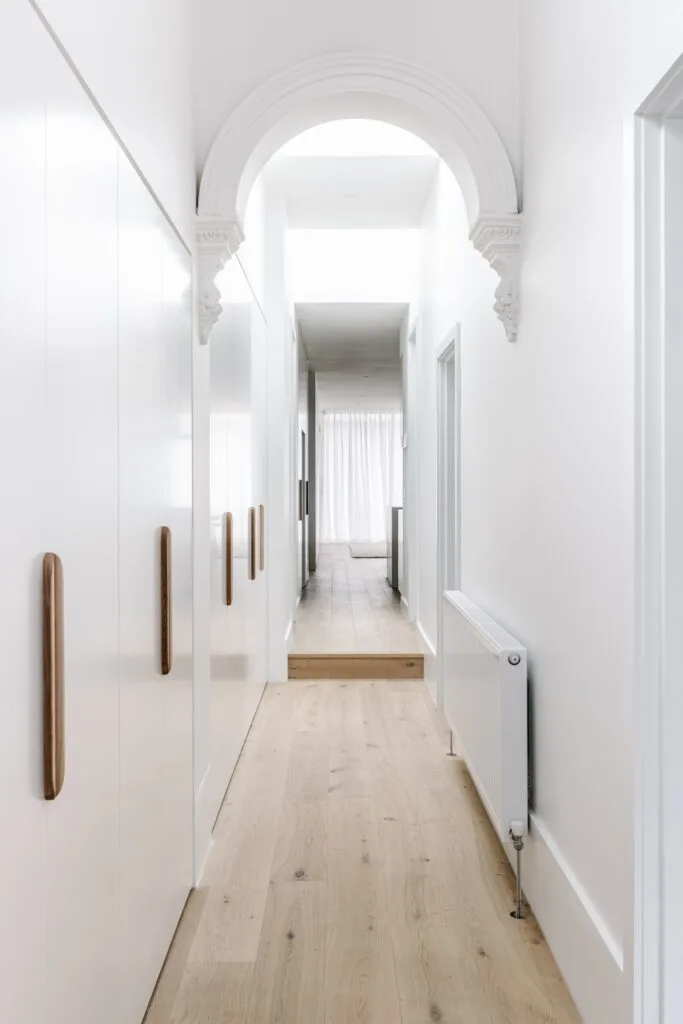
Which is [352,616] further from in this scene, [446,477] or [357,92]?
[357,92]

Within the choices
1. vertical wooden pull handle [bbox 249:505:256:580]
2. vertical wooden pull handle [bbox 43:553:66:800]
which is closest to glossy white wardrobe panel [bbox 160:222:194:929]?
vertical wooden pull handle [bbox 43:553:66:800]

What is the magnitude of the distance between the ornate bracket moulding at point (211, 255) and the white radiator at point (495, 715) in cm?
138

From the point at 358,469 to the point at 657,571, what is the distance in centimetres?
1482

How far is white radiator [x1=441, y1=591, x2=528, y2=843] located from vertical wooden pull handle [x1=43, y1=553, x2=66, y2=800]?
5.00 ft

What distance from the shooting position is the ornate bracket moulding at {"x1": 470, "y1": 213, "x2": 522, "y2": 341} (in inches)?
102

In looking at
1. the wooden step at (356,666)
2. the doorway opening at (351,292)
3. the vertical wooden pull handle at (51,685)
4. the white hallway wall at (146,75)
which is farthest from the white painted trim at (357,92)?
the wooden step at (356,666)

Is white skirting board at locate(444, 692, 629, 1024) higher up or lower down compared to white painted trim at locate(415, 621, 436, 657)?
lower down

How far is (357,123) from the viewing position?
4504mm

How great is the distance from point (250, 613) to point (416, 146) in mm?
2641

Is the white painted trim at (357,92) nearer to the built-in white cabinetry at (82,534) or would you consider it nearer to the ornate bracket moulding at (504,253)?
the ornate bracket moulding at (504,253)

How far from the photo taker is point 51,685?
1248 mm

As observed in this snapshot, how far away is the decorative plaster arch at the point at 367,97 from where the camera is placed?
2.58 meters

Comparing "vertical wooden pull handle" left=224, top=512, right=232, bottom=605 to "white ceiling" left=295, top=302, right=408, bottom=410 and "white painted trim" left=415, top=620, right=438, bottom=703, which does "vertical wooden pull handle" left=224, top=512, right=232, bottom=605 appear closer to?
"white painted trim" left=415, top=620, right=438, bottom=703

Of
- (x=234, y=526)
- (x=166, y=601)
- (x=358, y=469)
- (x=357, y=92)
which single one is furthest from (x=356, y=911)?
(x=358, y=469)
